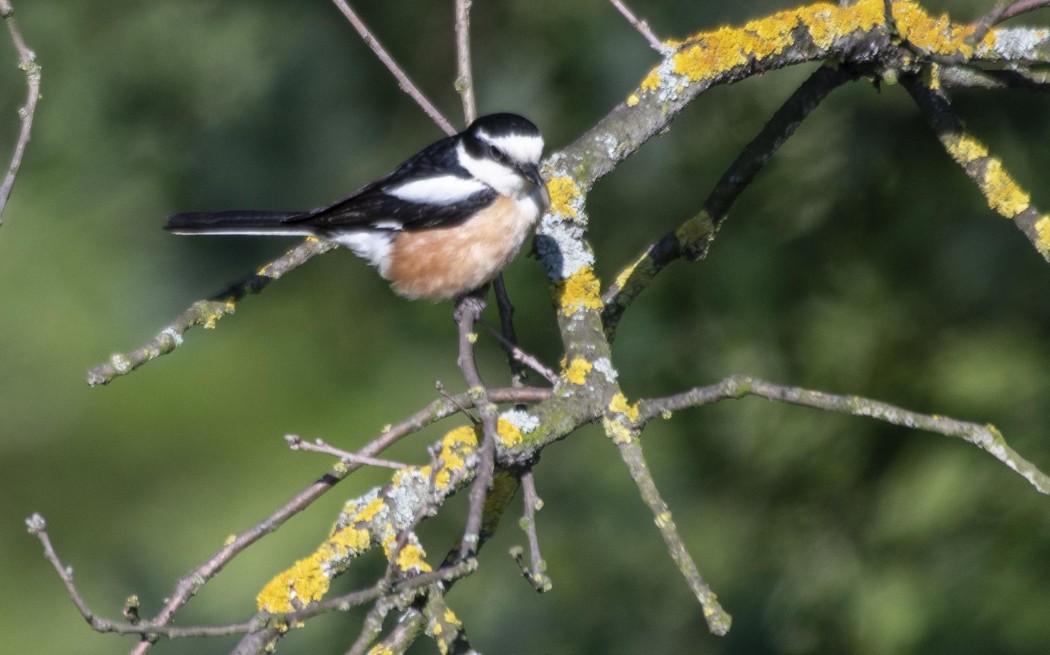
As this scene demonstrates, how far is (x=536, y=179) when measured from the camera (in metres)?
2.22

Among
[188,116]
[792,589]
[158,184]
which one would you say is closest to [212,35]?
[188,116]

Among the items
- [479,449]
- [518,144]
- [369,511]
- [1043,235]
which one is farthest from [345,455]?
[1043,235]

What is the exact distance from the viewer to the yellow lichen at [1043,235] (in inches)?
78.6

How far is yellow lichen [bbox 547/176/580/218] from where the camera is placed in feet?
7.11

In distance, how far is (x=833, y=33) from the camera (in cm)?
216

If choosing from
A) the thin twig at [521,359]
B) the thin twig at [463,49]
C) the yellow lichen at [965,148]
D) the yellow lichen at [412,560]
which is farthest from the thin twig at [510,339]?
the yellow lichen at [965,148]

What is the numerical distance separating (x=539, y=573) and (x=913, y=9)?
143 centimetres

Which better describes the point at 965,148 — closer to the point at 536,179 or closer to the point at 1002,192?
the point at 1002,192

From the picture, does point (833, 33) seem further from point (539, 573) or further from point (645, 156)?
point (539, 573)

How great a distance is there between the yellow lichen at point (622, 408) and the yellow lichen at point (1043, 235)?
86 cm

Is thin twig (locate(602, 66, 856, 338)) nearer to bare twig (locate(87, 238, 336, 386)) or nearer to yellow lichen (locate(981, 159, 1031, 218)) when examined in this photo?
yellow lichen (locate(981, 159, 1031, 218))

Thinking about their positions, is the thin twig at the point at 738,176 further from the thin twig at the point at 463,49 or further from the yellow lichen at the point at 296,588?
the yellow lichen at the point at 296,588

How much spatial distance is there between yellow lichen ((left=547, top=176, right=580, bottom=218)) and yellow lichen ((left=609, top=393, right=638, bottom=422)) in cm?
56

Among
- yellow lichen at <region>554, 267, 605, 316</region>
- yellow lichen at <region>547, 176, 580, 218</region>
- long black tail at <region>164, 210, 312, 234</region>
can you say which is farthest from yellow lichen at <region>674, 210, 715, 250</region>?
long black tail at <region>164, 210, 312, 234</region>
